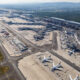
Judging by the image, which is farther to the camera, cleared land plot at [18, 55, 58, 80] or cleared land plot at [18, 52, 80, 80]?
cleared land plot at [18, 52, 80, 80]

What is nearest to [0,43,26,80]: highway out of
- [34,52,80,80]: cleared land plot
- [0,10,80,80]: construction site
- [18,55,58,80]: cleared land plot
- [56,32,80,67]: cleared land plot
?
[0,10,80,80]: construction site

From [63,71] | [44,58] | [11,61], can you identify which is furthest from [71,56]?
[11,61]

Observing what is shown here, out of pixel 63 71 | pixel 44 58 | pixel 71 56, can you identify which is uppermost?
pixel 44 58

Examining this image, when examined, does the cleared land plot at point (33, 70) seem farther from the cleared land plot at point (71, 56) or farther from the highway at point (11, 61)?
the cleared land plot at point (71, 56)

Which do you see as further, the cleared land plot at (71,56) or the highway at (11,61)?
the cleared land plot at (71,56)

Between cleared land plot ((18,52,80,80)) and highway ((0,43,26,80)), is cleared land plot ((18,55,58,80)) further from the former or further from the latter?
highway ((0,43,26,80))

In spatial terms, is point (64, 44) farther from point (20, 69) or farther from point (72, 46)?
point (20, 69)

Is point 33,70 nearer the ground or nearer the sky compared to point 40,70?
nearer the ground

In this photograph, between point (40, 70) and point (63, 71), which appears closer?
point (63, 71)

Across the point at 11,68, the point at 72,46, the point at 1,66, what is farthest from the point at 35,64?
the point at 72,46

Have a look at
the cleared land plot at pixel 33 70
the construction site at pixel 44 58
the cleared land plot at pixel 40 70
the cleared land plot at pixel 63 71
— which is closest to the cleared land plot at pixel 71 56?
the construction site at pixel 44 58

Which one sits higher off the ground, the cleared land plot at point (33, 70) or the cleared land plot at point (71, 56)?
the cleared land plot at point (71, 56)

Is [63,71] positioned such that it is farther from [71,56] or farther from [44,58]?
[71,56]

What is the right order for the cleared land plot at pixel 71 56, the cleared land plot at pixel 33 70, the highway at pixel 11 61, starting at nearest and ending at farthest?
the cleared land plot at pixel 33 70
the highway at pixel 11 61
the cleared land plot at pixel 71 56
